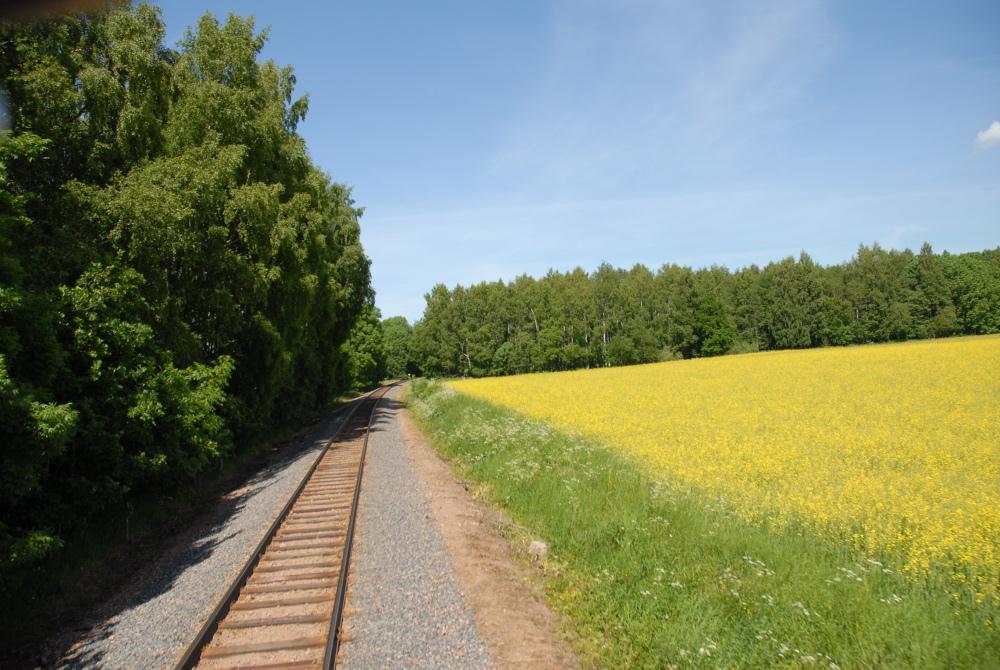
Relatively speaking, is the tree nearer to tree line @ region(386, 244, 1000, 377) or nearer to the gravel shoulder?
tree line @ region(386, 244, 1000, 377)

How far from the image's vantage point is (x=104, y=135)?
486 inches

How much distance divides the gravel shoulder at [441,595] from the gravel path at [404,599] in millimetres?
12

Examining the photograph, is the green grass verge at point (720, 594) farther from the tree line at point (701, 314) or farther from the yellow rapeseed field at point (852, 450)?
the tree line at point (701, 314)

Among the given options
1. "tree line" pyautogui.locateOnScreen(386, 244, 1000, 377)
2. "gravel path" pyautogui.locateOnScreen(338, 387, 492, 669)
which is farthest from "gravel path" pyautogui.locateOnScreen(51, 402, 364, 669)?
"tree line" pyautogui.locateOnScreen(386, 244, 1000, 377)

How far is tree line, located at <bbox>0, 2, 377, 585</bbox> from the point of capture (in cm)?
740

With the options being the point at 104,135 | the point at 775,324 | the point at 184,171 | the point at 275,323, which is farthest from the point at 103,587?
the point at 775,324

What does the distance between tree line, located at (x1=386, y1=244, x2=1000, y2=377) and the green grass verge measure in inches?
2609

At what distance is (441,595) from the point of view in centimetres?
641

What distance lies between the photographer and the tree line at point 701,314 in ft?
240

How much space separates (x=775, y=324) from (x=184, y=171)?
81746mm

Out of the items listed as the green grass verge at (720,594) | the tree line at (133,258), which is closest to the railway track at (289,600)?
the tree line at (133,258)

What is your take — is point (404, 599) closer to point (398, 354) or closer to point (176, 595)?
point (176, 595)

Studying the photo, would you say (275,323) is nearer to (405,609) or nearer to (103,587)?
(103,587)

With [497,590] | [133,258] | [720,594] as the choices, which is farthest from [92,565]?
[720,594]
